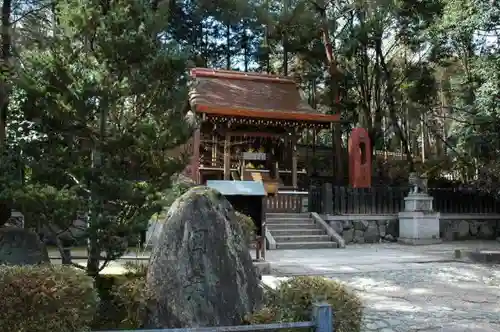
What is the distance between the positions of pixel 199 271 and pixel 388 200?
13.1 m

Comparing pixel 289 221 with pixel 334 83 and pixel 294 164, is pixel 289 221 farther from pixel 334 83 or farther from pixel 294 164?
pixel 334 83

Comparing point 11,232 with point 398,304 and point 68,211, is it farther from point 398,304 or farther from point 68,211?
point 398,304

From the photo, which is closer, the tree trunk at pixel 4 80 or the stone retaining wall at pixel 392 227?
the tree trunk at pixel 4 80

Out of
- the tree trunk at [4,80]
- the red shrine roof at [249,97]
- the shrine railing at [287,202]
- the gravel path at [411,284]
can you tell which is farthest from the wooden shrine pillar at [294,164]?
the tree trunk at [4,80]

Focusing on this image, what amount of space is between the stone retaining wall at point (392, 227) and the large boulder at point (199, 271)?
11.0 metres

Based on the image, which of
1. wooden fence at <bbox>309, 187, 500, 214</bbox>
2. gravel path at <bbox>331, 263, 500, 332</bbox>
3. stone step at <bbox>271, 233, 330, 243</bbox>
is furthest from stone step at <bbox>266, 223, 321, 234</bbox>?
gravel path at <bbox>331, 263, 500, 332</bbox>

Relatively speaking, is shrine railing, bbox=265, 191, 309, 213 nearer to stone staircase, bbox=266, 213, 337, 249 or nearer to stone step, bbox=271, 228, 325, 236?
stone staircase, bbox=266, 213, 337, 249

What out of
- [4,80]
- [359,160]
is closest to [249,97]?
[359,160]

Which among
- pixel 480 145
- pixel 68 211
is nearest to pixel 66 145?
pixel 68 211

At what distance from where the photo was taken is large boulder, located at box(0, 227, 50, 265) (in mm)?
5039

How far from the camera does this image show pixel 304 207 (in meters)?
15.5

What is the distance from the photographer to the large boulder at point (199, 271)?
13.2ft

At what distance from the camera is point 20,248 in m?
5.12

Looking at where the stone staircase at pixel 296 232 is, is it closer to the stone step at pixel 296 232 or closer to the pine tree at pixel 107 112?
the stone step at pixel 296 232
